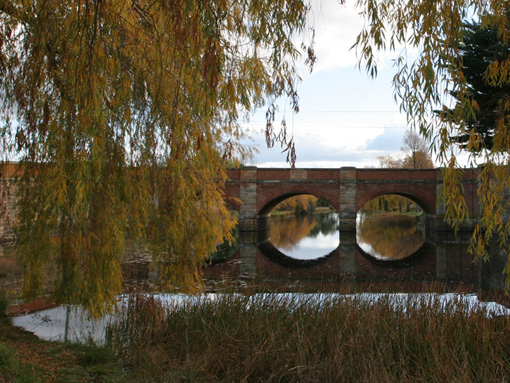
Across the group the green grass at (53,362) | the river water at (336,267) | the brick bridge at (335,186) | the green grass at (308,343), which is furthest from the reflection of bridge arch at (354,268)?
the brick bridge at (335,186)

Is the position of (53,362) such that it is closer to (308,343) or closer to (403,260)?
(308,343)

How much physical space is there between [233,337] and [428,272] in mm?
10294

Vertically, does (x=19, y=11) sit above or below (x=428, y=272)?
above

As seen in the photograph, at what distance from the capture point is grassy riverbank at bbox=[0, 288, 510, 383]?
3707 mm

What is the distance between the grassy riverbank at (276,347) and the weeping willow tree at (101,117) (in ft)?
1.87

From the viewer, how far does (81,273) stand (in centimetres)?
450

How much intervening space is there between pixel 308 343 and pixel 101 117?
288 centimetres

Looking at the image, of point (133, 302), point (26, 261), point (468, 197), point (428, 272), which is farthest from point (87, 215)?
point (468, 197)

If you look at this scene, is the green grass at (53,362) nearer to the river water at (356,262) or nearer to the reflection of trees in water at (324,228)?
the river water at (356,262)

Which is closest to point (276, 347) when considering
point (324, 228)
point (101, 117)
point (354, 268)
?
point (101, 117)

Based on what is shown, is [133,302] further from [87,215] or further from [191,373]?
[191,373]

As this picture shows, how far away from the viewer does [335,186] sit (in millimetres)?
25328

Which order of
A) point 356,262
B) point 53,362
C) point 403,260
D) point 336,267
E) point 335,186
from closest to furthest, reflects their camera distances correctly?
point 53,362
point 336,267
point 356,262
point 403,260
point 335,186

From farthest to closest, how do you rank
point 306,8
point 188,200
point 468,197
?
point 468,197
point 188,200
point 306,8
